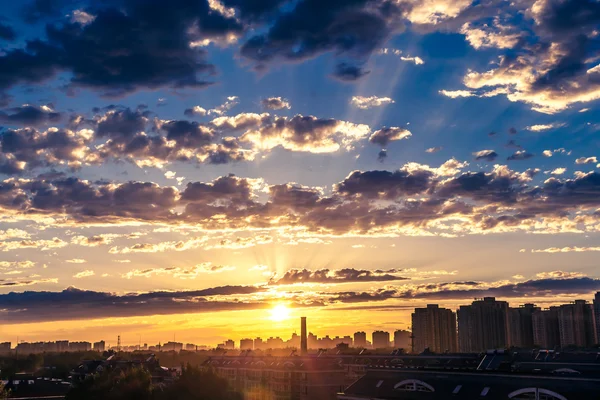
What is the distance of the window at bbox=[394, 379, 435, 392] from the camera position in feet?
228

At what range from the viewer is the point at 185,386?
8538 cm

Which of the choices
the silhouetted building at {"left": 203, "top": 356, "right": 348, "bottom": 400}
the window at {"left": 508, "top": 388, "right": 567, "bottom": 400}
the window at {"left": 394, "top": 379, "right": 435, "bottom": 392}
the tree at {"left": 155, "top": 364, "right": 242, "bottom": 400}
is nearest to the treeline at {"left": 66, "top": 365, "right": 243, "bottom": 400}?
the tree at {"left": 155, "top": 364, "right": 242, "bottom": 400}

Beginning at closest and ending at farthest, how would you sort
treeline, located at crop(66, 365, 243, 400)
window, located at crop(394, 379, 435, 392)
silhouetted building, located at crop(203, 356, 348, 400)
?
1. window, located at crop(394, 379, 435, 392)
2. treeline, located at crop(66, 365, 243, 400)
3. silhouetted building, located at crop(203, 356, 348, 400)

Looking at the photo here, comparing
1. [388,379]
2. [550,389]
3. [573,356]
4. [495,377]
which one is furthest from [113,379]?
[573,356]

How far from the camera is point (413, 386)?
71000 millimetres

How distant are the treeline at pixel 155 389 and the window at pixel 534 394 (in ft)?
139

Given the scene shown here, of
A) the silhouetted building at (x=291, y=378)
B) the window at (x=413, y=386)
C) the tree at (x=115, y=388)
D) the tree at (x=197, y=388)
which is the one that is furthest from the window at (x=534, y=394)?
the silhouetted building at (x=291, y=378)

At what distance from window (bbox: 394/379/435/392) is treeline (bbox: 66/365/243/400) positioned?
90.1 feet

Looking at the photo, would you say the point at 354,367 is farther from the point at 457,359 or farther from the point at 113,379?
the point at 113,379

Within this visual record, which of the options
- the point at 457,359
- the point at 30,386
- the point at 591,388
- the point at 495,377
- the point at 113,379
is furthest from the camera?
the point at 457,359

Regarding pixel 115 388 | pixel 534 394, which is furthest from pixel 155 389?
pixel 534 394

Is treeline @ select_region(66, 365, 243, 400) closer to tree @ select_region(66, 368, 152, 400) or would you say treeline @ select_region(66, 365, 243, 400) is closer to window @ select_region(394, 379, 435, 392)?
tree @ select_region(66, 368, 152, 400)

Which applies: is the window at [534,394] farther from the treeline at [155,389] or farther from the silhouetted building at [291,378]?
the silhouetted building at [291,378]

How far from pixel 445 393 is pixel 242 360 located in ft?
348
